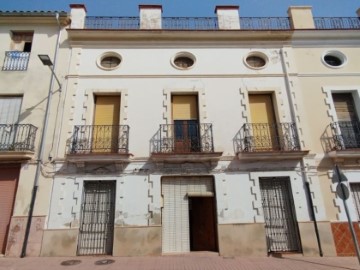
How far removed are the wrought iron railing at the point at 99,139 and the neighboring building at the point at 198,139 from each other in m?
0.04

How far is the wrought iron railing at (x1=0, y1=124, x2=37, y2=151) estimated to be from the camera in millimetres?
8359

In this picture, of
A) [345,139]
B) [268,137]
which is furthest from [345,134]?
[268,137]

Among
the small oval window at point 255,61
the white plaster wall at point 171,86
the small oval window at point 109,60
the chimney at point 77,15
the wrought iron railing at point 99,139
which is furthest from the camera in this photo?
the chimney at point 77,15

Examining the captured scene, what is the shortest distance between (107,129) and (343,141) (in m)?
8.36

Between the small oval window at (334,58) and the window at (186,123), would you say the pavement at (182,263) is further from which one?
the small oval window at (334,58)


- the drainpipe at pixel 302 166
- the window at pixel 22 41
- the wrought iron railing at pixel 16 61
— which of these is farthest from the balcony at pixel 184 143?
the window at pixel 22 41

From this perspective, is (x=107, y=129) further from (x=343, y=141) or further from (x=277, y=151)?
(x=343, y=141)

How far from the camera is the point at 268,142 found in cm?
885

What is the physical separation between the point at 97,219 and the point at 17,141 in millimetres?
3877

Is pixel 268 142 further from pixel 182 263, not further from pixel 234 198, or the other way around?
pixel 182 263

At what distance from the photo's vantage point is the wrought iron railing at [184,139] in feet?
28.1

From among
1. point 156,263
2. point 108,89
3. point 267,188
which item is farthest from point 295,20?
point 156,263

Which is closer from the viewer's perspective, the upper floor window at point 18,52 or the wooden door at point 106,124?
the wooden door at point 106,124

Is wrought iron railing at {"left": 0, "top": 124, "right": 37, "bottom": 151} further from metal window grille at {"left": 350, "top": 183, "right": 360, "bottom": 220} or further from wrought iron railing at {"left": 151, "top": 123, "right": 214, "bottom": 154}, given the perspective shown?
metal window grille at {"left": 350, "top": 183, "right": 360, "bottom": 220}
